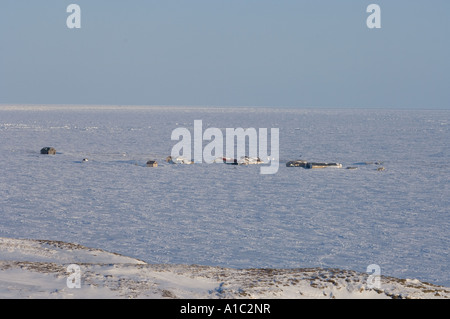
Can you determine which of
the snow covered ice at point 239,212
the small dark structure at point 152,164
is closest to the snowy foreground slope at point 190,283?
the snow covered ice at point 239,212

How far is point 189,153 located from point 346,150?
12.6m

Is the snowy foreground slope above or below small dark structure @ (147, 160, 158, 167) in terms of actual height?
below

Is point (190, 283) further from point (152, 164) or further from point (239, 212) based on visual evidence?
point (152, 164)

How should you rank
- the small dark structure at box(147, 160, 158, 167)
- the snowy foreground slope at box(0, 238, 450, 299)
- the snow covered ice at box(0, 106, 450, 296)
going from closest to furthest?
1. the snowy foreground slope at box(0, 238, 450, 299)
2. the snow covered ice at box(0, 106, 450, 296)
3. the small dark structure at box(147, 160, 158, 167)

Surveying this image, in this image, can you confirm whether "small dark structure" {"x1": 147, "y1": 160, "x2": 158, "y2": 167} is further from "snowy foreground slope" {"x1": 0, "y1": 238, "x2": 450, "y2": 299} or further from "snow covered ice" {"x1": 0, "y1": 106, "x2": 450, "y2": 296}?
"snowy foreground slope" {"x1": 0, "y1": 238, "x2": 450, "y2": 299}

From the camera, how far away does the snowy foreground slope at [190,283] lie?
9.16m

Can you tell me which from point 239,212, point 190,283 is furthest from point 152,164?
point 190,283

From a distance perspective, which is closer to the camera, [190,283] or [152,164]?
[190,283]

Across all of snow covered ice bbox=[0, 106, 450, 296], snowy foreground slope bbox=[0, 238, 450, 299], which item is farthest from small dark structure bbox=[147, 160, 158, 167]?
snowy foreground slope bbox=[0, 238, 450, 299]

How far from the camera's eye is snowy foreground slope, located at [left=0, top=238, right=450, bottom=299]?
30.0ft

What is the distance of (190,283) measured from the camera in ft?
32.4
